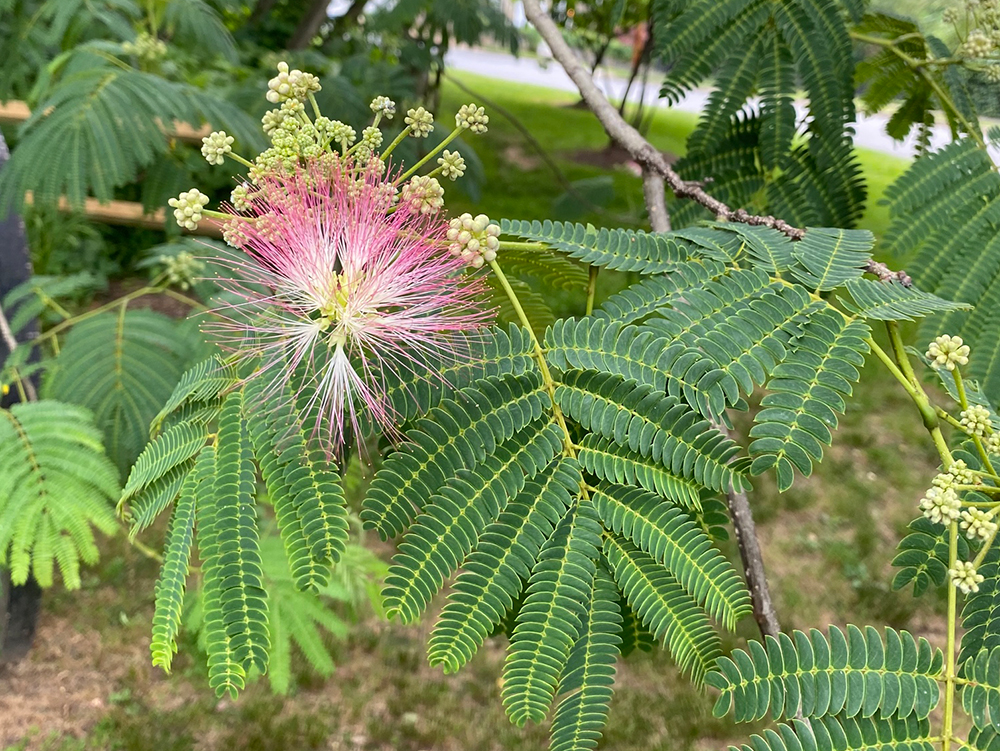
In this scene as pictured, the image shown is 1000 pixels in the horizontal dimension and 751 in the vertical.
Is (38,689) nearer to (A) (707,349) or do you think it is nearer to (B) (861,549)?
(A) (707,349)

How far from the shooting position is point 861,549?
14.9ft

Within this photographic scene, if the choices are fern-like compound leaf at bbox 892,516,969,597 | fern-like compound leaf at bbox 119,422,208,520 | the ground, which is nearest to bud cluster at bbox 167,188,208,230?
fern-like compound leaf at bbox 119,422,208,520

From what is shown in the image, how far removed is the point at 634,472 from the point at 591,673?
31cm

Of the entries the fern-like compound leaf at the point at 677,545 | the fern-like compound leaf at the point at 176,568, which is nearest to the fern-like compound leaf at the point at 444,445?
the fern-like compound leaf at the point at 677,545

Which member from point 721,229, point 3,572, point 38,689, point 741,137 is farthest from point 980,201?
point 38,689

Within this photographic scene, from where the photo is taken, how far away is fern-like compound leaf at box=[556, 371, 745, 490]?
1062mm

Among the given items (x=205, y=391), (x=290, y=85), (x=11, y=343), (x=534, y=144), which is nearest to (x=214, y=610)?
(x=205, y=391)

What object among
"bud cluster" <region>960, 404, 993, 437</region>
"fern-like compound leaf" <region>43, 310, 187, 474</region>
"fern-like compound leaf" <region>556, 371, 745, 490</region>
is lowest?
"fern-like compound leaf" <region>43, 310, 187, 474</region>

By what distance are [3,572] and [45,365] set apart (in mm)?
1321

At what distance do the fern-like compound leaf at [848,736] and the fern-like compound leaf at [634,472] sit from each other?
1.06 feet

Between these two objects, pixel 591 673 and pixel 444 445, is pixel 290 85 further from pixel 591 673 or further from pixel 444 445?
pixel 591 673

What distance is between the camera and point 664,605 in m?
1.10

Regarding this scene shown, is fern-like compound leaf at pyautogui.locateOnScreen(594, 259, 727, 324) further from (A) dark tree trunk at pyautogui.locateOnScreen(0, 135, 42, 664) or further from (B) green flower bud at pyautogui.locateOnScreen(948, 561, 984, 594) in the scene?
(A) dark tree trunk at pyautogui.locateOnScreen(0, 135, 42, 664)

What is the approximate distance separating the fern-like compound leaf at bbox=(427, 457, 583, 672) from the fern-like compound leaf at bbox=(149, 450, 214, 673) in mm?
404
